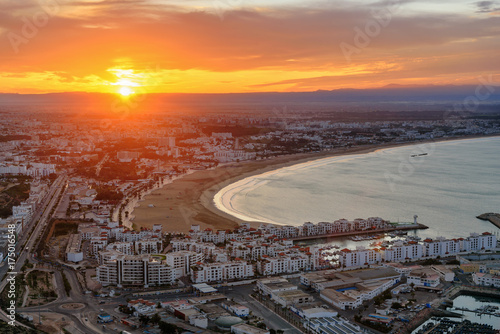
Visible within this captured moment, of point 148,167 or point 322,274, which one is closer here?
point 322,274

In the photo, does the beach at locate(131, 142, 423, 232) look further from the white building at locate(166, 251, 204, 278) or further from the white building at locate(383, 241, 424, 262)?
the white building at locate(383, 241, 424, 262)

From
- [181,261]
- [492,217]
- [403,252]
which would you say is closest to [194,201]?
[181,261]

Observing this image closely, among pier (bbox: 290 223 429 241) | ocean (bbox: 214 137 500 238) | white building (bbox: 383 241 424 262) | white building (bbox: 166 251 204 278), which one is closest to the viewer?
white building (bbox: 166 251 204 278)

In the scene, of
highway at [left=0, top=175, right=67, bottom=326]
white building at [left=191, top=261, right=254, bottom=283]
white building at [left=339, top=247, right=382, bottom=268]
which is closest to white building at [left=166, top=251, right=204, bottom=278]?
white building at [left=191, top=261, right=254, bottom=283]

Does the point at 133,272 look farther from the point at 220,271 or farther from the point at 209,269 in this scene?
the point at 220,271

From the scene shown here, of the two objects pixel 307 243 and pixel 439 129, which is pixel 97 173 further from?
pixel 439 129

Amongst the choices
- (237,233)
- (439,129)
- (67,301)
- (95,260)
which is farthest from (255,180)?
(439,129)

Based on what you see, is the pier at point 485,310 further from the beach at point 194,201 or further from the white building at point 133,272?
the beach at point 194,201
